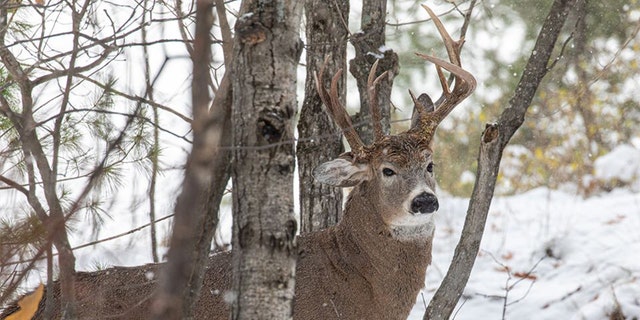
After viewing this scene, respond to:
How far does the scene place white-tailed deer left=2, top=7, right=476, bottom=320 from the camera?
4.93 m

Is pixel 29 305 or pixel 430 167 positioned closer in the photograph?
pixel 29 305

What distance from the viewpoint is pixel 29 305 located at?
3898 millimetres

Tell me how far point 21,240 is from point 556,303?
4722 mm

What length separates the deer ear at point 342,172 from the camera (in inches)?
209

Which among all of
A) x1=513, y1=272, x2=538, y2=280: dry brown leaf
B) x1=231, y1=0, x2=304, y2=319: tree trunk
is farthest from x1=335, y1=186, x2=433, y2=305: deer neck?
x1=513, y1=272, x2=538, y2=280: dry brown leaf

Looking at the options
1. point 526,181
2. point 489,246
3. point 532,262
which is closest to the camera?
point 532,262

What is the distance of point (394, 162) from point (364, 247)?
1.86 ft

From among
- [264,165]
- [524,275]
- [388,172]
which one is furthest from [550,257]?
[264,165]

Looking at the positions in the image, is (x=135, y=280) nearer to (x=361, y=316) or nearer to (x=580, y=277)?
(x=361, y=316)

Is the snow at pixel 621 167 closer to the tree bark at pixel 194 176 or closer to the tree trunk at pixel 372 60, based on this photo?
the tree trunk at pixel 372 60

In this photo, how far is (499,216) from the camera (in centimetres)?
1074

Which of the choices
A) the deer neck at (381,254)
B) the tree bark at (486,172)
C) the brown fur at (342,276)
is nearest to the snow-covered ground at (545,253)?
the brown fur at (342,276)

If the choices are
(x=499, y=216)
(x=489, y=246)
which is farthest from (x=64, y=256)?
(x=499, y=216)

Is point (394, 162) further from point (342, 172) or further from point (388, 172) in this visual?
A: point (342, 172)
